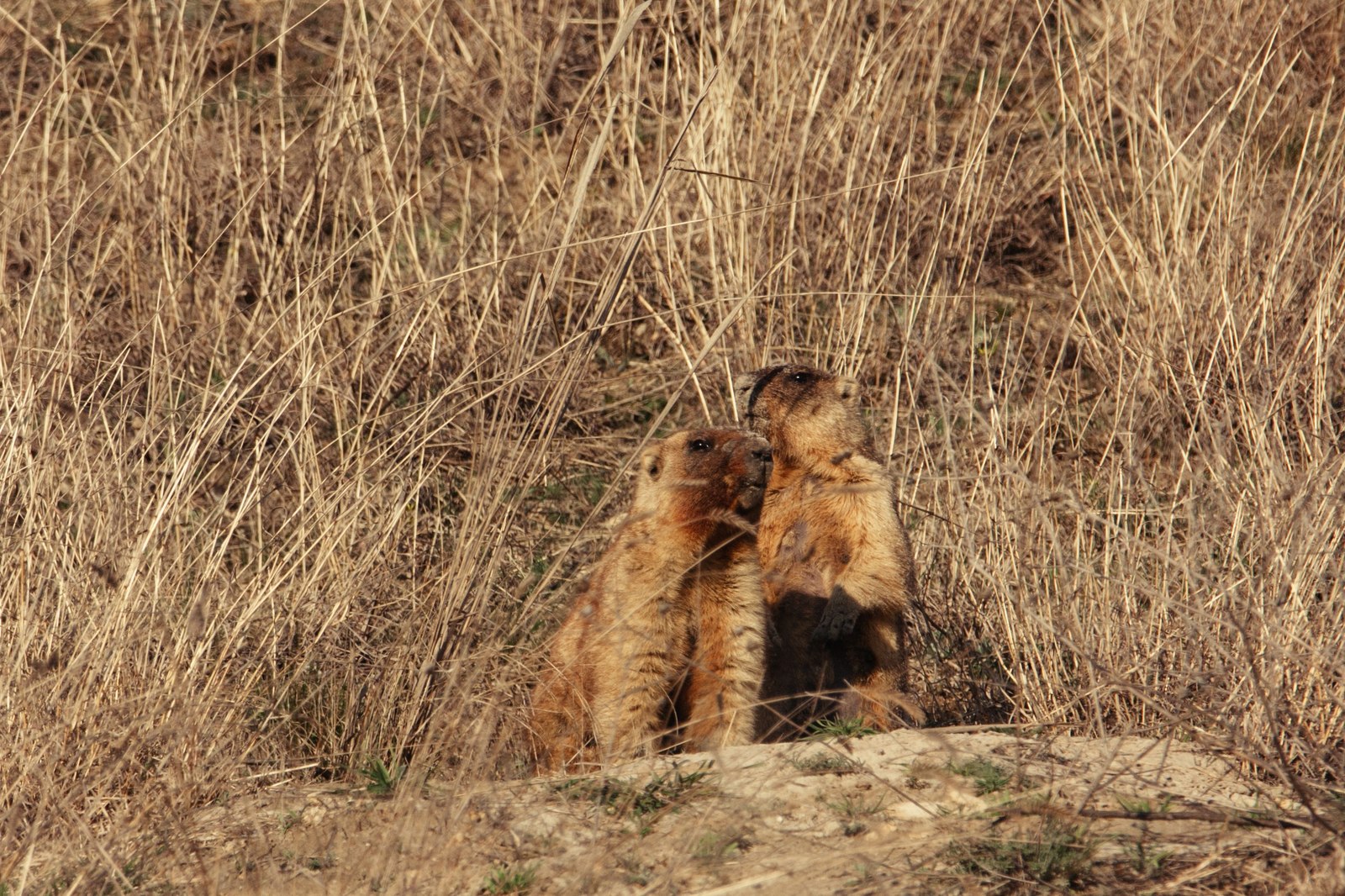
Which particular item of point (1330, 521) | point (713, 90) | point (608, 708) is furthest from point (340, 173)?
point (1330, 521)

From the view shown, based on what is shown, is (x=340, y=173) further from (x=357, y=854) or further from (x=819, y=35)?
(x=357, y=854)

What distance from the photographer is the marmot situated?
17.3 ft

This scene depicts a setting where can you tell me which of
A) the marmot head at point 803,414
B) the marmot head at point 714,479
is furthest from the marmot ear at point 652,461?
the marmot head at point 803,414

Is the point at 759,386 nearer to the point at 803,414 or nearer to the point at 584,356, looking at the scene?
the point at 803,414

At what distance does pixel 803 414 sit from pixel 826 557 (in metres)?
0.70

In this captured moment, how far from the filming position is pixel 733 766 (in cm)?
477

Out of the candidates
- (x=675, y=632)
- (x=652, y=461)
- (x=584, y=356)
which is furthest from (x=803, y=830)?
(x=584, y=356)

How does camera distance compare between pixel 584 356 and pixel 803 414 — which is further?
pixel 803 414

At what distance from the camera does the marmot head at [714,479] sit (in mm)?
5496

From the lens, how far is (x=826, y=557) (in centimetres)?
617

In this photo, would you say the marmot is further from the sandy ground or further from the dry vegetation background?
the sandy ground

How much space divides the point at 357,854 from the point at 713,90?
5.39m

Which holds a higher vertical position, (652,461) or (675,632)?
(652,461)

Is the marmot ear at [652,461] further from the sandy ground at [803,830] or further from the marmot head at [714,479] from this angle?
the sandy ground at [803,830]
